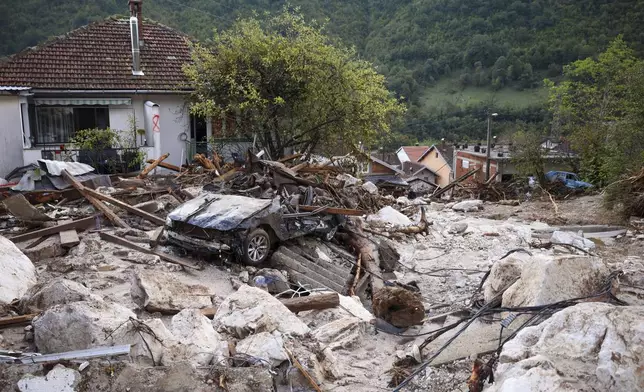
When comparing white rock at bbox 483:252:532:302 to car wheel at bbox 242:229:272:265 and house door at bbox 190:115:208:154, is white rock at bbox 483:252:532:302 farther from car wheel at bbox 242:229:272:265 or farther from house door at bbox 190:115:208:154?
house door at bbox 190:115:208:154

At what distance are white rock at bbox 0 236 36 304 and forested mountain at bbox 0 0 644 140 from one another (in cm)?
4293

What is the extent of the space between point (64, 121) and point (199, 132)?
5002 mm

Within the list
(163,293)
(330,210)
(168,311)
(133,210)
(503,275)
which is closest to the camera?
(168,311)

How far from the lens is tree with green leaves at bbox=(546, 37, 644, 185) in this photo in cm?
2081

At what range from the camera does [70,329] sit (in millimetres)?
5004

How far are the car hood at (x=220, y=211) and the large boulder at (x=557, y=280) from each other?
4.89 m

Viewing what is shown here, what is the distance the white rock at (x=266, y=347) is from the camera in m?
5.50

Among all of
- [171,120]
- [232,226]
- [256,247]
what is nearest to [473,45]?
[171,120]

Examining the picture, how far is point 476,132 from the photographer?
57750 mm

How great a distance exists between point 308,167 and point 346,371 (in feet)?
26.5

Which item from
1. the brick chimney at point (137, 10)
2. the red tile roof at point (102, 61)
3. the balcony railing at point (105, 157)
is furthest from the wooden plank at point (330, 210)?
the brick chimney at point (137, 10)

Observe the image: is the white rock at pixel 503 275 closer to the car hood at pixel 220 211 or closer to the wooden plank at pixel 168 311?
the wooden plank at pixel 168 311

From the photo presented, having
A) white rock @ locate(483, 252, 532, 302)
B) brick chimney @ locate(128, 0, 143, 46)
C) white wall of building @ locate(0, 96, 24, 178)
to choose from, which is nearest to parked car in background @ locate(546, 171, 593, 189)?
white rock @ locate(483, 252, 532, 302)

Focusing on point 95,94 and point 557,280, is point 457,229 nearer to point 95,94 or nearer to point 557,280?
point 557,280
